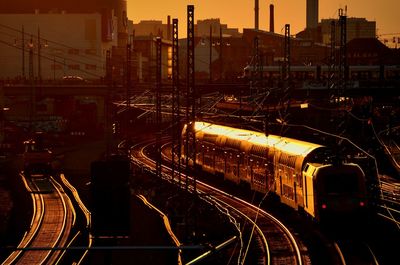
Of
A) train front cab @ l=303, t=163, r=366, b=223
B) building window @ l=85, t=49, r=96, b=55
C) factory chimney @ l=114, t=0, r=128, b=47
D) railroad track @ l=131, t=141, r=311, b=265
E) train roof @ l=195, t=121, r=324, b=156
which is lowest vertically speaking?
railroad track @ l=131, t=141, r=311, b=265

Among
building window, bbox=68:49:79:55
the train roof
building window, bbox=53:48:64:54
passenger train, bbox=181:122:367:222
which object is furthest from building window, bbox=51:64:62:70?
passenger train, bbox=181:122:367:222

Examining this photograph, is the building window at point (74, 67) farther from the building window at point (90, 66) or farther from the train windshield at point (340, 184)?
the train windshield at point (340, 184)

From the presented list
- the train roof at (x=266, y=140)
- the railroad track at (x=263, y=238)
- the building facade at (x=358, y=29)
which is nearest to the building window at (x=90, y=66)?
the train roof at (x=266, y=140)

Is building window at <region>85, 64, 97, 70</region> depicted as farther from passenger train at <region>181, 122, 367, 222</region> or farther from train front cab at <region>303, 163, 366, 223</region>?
train front cab at <region>303, 163, 366, 223</region>

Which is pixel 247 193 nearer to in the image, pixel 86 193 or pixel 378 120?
pixel 86 193

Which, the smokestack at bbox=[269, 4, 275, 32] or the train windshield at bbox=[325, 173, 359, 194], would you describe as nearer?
the train windshield at bbox=[325, 173, 359, 194]

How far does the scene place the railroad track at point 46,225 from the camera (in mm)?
21031

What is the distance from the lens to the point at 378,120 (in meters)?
49.1

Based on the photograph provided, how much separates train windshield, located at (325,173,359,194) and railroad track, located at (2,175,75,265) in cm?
653

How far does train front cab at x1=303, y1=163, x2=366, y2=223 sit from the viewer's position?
21959 millimetres

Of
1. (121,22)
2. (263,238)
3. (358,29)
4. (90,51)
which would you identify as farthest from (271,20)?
(263,238)

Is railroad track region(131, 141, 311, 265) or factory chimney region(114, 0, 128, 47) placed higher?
factory chimney region(114, 0, 128, 47)

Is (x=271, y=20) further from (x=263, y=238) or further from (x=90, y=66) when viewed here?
(x=263, y=238)

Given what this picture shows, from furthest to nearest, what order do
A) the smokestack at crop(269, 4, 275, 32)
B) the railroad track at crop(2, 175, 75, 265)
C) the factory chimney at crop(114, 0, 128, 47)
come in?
the smokestack at crop(269, 4, 275, 32), the factory chimney at crop(114, 0, 128, 47), the railroad track at crop(2, 175, 75, 265)
